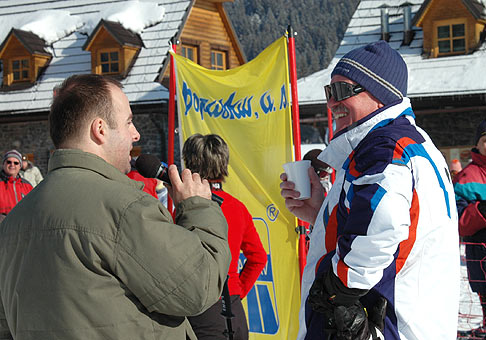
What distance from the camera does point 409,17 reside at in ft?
52.5

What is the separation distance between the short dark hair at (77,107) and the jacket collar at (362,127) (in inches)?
36.8

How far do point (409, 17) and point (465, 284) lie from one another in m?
9.40

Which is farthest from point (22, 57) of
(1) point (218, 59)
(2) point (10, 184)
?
(2) point (10, 184)

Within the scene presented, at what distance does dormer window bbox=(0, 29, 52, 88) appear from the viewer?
18.6 meters

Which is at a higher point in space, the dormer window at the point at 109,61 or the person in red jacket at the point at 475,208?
the dormer window at the point at 109,61

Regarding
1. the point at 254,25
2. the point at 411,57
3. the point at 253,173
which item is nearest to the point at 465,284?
the point at 253,173

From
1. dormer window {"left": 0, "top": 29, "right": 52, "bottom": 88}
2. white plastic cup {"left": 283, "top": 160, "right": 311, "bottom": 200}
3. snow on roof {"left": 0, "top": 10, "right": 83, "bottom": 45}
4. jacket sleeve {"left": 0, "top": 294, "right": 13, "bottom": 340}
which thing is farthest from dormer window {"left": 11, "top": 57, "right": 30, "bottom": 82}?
jacket sleeve {"left": 0, "top": 294, "right": 13, "bottom": 340}

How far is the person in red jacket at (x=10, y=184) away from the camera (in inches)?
353

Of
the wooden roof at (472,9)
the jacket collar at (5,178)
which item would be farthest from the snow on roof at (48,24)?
the jacket collar at (5,178)

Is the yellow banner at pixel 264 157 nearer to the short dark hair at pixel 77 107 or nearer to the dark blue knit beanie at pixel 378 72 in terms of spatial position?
the dark blue knit beanie at pixel 378 72

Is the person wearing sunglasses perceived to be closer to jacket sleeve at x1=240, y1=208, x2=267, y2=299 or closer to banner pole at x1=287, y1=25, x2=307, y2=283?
jacket sleeve at x1=240, y1=208, x2=267, y2=299

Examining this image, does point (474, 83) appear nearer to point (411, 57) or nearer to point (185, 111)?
point (411, 57)

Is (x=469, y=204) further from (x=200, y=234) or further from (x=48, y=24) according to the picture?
(x=48, y=24)

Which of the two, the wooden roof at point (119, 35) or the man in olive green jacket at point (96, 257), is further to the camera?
the wooden roof at point (119, 35)
